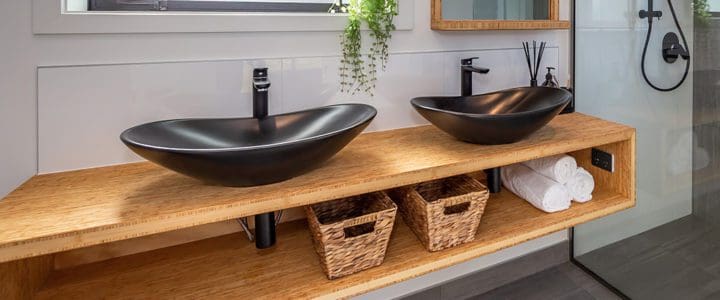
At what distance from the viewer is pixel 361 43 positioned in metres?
1.42

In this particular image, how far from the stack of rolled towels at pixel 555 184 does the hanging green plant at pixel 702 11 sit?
32.8 inches

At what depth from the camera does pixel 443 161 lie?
112 cm

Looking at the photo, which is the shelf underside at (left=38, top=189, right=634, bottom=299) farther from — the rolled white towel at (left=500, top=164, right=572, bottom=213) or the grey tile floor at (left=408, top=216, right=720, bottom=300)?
the grey tile floor at (left=408, top=216, right=720, bottom=300)

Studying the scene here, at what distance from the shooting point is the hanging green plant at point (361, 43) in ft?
4.51

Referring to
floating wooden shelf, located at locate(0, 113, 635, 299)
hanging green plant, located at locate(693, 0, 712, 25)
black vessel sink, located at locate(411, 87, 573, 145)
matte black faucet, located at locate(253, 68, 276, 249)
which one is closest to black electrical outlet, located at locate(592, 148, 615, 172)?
floating wooden shelf, located at locate(0, 113, 635, 299)

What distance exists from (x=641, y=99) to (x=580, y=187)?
77 cm

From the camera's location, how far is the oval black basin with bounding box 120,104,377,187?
32.5 inches

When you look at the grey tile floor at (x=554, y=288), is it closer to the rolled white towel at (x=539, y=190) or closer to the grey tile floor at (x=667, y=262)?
the grey tile floor at (x=667, y=262)

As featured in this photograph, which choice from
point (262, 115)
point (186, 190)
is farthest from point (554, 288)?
point (186, 190)

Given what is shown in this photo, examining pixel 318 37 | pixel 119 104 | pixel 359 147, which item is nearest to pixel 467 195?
pixel 359 147

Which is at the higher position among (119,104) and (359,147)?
(119,104)

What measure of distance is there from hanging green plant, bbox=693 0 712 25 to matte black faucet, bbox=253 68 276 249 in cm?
177

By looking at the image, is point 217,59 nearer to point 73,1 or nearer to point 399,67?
point 73,1

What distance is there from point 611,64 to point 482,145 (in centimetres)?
107
